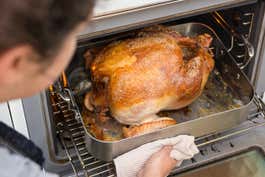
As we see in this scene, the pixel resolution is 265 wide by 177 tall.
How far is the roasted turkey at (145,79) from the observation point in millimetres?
1206

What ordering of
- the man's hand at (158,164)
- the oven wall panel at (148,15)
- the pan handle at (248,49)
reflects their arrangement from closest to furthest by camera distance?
1. the oven wall panel at (148,15)
2. the man's hand at (158,164)
3. the pan handle at (248,49)

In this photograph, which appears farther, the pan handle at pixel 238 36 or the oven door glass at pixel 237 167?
the oven door glass at pixel 237 167

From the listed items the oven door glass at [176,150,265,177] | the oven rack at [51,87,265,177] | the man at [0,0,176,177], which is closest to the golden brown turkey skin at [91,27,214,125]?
the oven rack at [51,87,265,177]

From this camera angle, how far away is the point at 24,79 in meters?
0.61

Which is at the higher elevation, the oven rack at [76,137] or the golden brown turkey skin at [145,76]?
the golden brown turkey skin at [145,76]

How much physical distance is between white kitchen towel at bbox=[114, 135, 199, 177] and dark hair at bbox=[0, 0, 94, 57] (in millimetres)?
635

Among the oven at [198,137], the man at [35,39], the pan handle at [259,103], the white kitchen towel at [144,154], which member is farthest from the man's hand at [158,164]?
the man at [35,39]

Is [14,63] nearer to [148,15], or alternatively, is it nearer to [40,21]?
[40,21]

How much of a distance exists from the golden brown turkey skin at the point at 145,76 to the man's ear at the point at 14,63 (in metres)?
0.62

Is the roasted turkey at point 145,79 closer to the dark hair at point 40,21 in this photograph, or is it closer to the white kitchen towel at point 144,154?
the white kitchen towel at point 144,154

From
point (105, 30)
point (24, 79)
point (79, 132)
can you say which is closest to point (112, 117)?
point (79, 132)

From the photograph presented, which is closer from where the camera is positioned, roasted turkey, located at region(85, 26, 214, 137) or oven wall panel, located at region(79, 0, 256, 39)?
A: oven wall panel, located at region(79, 0, 256, 39)

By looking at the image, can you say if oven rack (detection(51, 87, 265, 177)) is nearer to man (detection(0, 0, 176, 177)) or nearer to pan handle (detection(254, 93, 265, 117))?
pan handle (detection(254, 93, 265, 117))

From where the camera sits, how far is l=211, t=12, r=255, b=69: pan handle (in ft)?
4.21
